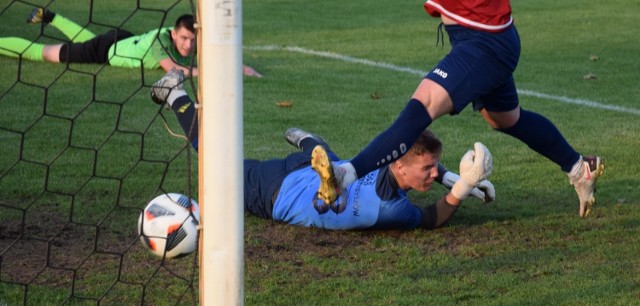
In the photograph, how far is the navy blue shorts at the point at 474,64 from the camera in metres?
4.79

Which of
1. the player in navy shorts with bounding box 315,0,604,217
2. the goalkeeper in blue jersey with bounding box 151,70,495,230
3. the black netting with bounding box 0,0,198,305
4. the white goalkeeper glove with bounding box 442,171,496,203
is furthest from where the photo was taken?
the white goalkeeper glove with bounding box 442,171,496,203

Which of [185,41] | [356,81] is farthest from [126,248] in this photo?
[356,81]

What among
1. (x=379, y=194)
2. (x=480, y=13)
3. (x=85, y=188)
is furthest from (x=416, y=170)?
(x=85, y=188)

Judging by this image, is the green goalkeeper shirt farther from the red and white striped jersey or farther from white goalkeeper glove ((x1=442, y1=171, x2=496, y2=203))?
the red and white striped jersey

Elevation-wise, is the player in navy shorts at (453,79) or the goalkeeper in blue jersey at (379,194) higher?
the player in navy shorts at (453,79)

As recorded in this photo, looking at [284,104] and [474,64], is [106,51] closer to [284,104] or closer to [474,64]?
[284,104]

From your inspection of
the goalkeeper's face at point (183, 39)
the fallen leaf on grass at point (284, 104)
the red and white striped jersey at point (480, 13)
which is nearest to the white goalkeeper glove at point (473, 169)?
the red and white striped jersey at point (480, 13)

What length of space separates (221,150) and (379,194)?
1.97 metres

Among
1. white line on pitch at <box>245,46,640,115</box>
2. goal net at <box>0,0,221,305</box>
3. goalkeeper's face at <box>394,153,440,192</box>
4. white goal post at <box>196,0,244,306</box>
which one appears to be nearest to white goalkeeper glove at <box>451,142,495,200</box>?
goalkeeper's face at <box>394,153,440,192</box>

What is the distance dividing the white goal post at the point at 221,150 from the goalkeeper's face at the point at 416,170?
6.14ft

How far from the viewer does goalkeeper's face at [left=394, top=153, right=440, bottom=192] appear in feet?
17.3

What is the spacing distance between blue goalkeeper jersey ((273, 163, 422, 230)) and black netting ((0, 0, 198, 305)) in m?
0.60

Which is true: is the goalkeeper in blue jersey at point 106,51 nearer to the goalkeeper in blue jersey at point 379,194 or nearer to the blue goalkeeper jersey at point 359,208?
the goalkeeper in blue jersey at point 379,194

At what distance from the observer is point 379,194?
17.5ft
